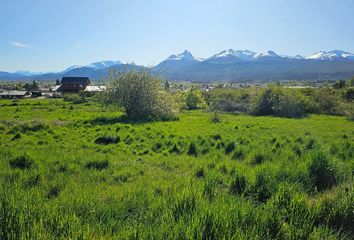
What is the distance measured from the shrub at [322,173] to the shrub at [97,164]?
6.33 meters

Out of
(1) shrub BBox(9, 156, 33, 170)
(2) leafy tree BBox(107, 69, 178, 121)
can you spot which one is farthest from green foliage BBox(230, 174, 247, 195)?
(2) leafy tree BBox(107, 69, 178, 121)

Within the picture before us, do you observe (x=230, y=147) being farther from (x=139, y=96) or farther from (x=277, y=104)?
(x=277, y=104)

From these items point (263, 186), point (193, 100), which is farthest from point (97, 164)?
point (193, 100)

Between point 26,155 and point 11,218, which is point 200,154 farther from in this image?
point 11,218

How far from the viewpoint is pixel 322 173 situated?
28.2 ft

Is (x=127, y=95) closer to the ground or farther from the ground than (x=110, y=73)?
closer to the ground

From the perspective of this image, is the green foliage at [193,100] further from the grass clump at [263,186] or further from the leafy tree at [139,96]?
the grass clump at [263,186]

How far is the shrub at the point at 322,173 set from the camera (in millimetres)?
8336

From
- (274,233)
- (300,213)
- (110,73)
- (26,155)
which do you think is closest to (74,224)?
(274,233)

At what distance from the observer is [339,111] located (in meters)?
50.6

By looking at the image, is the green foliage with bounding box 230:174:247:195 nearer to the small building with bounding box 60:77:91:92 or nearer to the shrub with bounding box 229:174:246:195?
the shrub with bounding box 229:174:246:195

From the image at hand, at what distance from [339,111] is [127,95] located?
34525 millimetres

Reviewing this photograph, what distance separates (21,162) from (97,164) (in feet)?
7.57

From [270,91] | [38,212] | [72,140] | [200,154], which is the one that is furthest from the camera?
[270,91]
